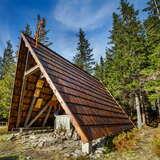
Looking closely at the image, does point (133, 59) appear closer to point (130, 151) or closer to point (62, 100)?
point (130, 151)

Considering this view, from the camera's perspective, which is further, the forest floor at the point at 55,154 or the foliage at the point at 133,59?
the foliage at the point at 133,59

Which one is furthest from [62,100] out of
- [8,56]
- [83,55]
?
[8,56]

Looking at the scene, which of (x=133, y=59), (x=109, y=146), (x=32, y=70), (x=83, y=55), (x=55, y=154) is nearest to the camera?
(x=55, y=154)

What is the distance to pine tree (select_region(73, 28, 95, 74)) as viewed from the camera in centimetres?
3150

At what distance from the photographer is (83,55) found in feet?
106

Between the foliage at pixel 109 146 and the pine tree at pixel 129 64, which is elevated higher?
the pine tree at pixel 129 64

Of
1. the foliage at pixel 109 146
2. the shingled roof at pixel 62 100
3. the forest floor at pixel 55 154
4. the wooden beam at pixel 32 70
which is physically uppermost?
the wooden beam at pixel 32 70

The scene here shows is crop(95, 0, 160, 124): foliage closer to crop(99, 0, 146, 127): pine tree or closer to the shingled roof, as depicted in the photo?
crop(99, 0, 146, 127): pine tree

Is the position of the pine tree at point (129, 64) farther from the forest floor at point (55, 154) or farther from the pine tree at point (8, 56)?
the pine tree at point (8, 56)

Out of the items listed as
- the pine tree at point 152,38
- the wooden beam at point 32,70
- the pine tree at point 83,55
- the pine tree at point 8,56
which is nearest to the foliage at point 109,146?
the wooden beam at point 32,70

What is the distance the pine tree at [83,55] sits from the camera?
31.5 m

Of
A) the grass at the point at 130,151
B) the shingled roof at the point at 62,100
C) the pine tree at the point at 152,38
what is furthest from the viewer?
the pine tree at the point at 152,38

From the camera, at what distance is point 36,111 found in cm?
1177

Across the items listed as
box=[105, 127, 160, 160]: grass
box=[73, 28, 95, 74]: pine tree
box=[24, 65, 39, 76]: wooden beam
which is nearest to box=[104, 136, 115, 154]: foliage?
box=[105, 127, 160, 160]: grass
